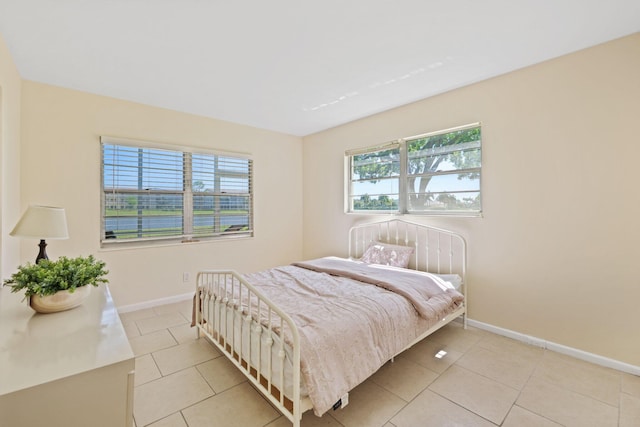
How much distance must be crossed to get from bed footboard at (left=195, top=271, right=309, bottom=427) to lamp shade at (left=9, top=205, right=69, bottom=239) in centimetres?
113

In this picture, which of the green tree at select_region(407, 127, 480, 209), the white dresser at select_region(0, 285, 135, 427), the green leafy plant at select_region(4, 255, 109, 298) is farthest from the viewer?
the green tree at select_region(407, 127, 480, 209)

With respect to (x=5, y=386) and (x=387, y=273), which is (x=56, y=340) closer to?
(x=5, y=386)

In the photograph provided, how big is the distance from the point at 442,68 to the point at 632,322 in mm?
2510

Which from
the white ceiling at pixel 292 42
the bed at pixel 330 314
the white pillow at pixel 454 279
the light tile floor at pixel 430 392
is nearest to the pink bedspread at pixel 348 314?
the bed at pixel 330 314

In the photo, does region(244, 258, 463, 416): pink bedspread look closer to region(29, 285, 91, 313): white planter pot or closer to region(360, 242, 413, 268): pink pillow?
region(360, 242, 413, 268): pink pillow

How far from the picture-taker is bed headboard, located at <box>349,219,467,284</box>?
3.02 m

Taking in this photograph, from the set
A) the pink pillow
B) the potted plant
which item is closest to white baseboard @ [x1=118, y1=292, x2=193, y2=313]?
the potted plant

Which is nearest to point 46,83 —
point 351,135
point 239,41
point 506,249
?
point 239,41

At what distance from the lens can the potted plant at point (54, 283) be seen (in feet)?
4.68

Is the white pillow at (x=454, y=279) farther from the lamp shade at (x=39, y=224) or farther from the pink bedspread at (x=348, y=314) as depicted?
→ the lamp shade at (x=39, y=224)

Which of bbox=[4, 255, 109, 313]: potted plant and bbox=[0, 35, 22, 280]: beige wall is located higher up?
bbox=[0, 35, 22, 280]: beige wall

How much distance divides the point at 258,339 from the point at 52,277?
44.4 inches

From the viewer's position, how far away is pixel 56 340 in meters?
1.18

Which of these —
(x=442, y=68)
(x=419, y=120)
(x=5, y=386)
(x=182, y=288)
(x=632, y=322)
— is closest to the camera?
(x=5, y=386)
